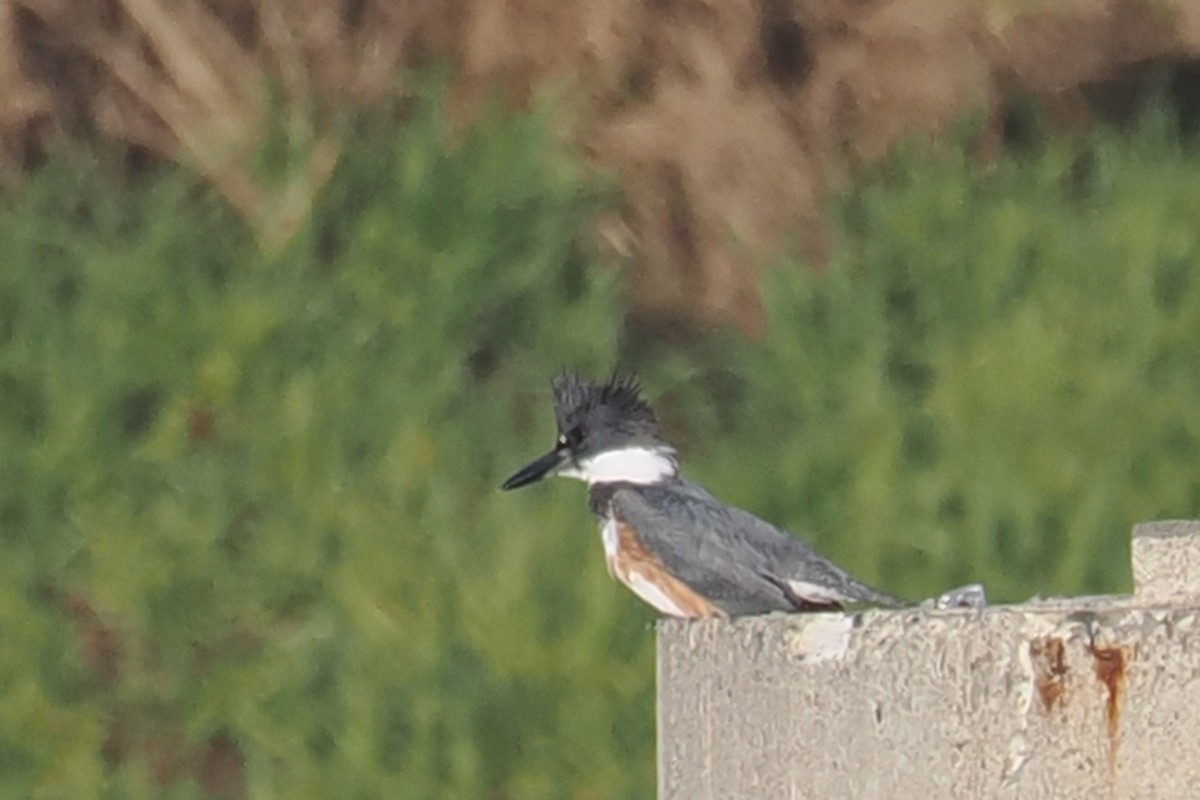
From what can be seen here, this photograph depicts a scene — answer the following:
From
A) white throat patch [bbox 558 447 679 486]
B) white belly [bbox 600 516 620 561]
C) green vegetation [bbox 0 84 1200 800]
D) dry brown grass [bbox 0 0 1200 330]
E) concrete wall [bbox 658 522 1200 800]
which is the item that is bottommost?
concrete wall [bbox 658 522 1200 800]

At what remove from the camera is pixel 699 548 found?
339 centimetres

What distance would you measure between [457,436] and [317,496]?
490 mm

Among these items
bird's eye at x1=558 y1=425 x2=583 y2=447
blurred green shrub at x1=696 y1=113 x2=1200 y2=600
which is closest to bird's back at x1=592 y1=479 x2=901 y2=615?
bird's eye at x1=558 y1=425 x2=583 y2=447

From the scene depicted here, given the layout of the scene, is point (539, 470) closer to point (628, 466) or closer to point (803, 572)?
point (628, 466)

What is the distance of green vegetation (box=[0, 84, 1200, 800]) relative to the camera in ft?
16.1

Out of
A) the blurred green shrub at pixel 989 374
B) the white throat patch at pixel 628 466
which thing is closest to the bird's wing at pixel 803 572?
the white throat patch at pixel 628 466

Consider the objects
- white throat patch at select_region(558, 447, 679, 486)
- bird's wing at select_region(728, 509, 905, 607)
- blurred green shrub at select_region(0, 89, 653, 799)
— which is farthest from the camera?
blurred green shrub at select_region(0, 89, 653, 799)

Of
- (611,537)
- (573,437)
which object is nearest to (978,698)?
(611,537)

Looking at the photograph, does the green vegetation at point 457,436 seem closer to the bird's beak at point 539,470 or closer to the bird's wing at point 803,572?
the bird's beak at point 539,470

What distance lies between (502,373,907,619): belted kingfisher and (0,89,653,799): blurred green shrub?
80 cm

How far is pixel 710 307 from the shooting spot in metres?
7.46

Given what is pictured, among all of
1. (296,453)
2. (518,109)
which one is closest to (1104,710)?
(296,453)

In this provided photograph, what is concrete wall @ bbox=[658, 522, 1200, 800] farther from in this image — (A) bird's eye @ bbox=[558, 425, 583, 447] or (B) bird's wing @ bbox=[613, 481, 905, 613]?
(A) bird's eye @ bbox=[558, 425, 583, 447]

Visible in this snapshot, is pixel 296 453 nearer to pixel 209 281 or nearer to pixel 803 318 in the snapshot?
pixel 209 281
